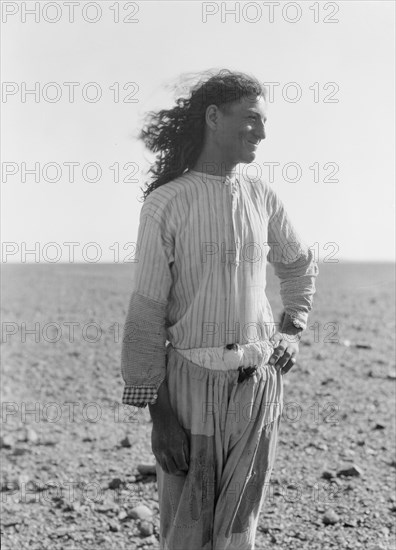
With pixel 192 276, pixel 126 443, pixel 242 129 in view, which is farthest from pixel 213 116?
pixel 126 443

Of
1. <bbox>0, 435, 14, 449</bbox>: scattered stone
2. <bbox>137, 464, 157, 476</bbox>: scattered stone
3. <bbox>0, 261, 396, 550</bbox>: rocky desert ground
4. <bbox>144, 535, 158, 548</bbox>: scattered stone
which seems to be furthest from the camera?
<bbox>0, 435, 14, 449</bbox>: scattered stone

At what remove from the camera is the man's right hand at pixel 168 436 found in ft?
6.88

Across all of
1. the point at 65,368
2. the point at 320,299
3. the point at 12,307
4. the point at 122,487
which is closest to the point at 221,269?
the point at 122,487

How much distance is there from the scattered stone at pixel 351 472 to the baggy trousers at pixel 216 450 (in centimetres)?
213

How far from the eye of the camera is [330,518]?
3.61 meters

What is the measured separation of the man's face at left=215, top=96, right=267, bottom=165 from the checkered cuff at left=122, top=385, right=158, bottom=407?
26.4 inches

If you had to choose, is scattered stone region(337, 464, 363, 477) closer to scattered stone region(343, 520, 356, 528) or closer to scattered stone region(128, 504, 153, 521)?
scattered stone region(343, 520, 356, 528)

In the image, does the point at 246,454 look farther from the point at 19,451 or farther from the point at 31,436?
the point at 31,436

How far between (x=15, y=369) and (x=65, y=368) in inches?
17.5

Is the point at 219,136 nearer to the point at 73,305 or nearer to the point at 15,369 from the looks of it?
the point at 15,369

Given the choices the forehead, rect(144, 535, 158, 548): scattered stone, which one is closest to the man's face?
the forehead

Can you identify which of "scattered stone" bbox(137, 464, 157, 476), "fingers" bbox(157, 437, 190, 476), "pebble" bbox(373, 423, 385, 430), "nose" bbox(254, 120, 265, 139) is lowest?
"scattered stone" bbox(137, 464, 157, 476)

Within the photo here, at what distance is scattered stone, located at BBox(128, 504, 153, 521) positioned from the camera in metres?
3.63

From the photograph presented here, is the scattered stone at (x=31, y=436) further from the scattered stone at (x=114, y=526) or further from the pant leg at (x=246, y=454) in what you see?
the pant leg at (x=246, y=454)
